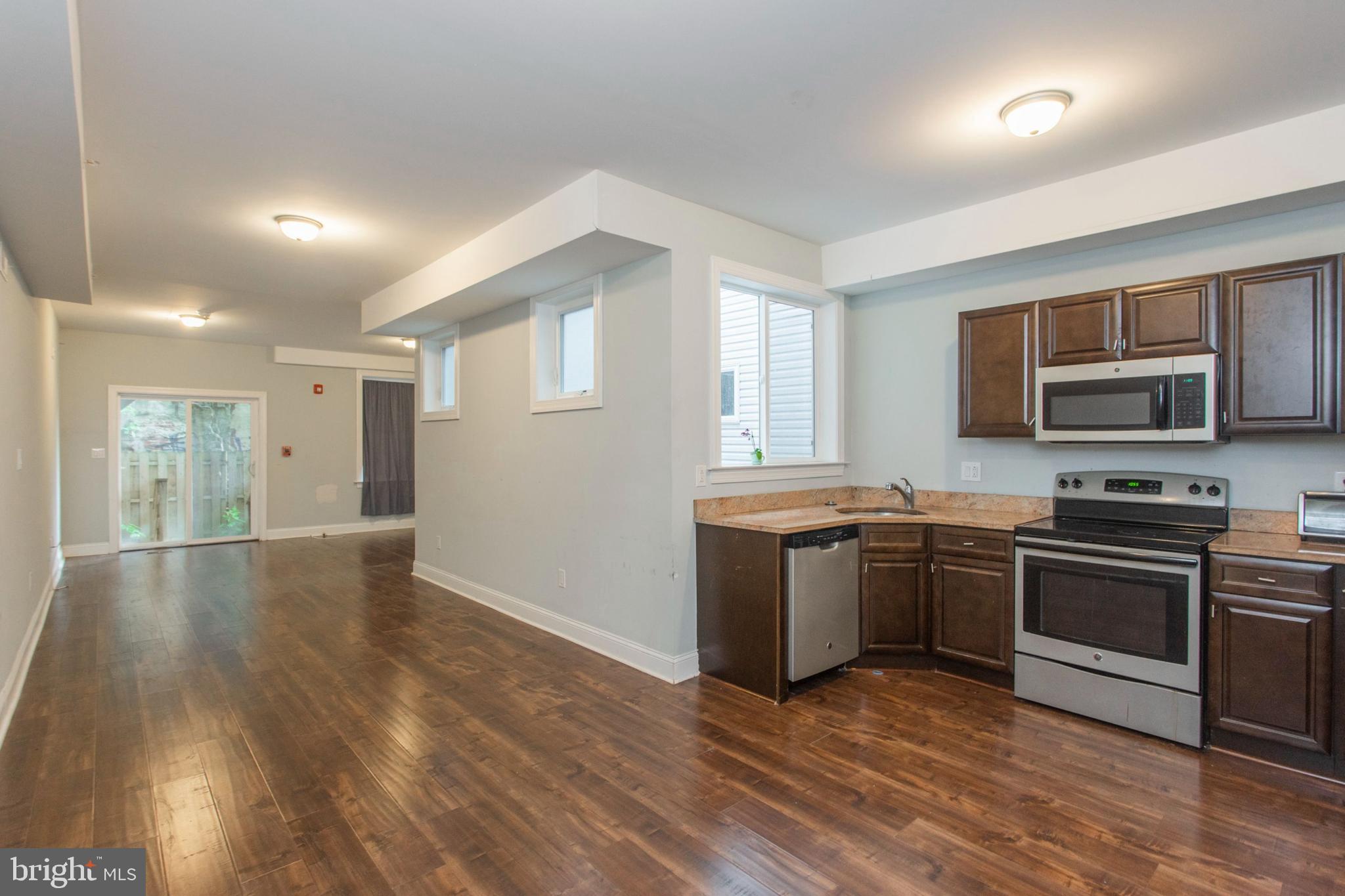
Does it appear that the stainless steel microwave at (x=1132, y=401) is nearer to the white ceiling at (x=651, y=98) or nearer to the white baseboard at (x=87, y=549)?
the white ceiling at (x=651, y=98)

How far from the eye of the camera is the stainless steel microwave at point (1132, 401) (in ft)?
9.56

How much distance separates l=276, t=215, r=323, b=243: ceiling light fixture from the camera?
12.4 feet

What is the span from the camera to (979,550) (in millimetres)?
3389

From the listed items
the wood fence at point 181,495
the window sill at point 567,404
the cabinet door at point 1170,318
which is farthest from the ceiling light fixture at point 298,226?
the wood fence at point 181,495

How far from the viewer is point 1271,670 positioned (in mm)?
2510

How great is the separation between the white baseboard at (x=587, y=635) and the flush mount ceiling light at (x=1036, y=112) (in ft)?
9.82

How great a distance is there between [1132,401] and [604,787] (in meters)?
3.02

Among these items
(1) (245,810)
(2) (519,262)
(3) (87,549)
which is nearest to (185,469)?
(3) (87,549)

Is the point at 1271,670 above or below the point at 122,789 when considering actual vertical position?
above

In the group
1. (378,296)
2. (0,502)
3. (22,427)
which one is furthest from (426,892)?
(378,296)

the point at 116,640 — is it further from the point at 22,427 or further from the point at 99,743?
the point at 99,743

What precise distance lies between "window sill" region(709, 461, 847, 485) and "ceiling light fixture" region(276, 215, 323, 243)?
2834 mm

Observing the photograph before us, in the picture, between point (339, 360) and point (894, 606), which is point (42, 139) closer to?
point (894, 606)

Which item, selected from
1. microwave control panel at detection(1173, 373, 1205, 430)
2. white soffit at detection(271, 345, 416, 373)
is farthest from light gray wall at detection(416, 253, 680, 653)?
white soffit at detection(271, 345, 416, 373)
